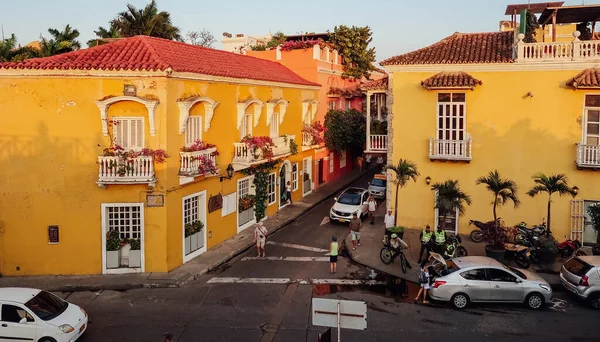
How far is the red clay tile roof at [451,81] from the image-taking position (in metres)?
21.4

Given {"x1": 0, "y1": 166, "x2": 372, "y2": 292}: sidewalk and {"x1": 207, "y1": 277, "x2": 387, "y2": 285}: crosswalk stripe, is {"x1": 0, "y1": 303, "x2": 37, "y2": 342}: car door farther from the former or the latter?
{"x1": 207, "y1": 277, "x2": 387, "y2": 285}: crosswalk stripe

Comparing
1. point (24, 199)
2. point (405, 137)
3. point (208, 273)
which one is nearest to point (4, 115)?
point (24, 199)

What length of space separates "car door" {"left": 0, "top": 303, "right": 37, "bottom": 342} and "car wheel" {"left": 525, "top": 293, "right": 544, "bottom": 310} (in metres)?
13.2

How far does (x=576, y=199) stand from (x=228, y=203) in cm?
1470

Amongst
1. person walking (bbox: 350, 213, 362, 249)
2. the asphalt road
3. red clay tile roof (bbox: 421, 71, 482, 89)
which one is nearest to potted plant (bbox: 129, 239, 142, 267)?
the asphalt road

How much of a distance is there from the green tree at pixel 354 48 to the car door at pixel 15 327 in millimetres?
30643

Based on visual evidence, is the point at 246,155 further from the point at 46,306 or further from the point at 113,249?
the point at 46,306

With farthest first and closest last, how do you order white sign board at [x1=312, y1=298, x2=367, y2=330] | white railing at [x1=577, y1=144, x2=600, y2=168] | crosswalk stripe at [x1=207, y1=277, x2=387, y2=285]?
white railing at [x1=577, y1=144, x2=600, y2=168] < crosswalk stripe at [x1=207, y1=277, x2=387, y2=285] < white sign board at [x1=312, y1=298, x2=367, y2=330]

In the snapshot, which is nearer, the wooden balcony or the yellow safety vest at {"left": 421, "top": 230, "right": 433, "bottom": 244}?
the wooden balcony

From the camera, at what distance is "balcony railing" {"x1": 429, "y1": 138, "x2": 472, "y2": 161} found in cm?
2209

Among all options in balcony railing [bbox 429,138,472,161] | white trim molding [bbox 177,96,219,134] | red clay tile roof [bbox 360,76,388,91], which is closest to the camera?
white trim molding [bbox 177,96,219,134]

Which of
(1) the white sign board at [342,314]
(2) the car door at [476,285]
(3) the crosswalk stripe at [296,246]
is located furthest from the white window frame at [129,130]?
(2) the car door at [476,285]

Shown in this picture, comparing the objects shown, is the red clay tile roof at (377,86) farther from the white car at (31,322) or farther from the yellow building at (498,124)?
the white car at (31,322)

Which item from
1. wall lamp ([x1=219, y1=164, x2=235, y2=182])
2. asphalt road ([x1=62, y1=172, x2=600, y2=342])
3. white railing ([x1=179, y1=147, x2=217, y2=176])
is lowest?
asphalt road ([x1=62, y1=172, x2=600, y2=342])
